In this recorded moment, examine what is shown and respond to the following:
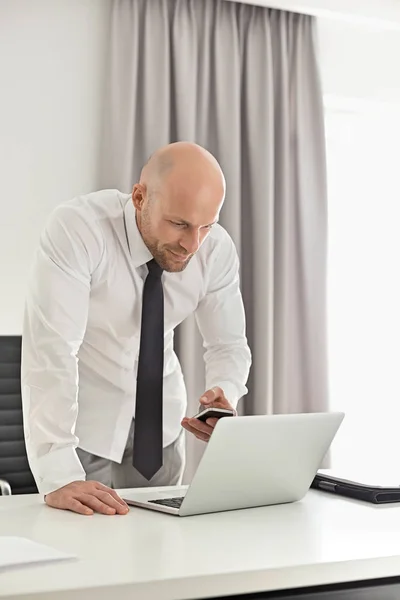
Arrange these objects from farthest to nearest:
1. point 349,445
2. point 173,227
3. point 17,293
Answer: point 349,445 < point 17,293 < point 173,227

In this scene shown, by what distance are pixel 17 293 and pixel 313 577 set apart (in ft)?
7.81

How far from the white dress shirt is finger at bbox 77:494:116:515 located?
0.25ft

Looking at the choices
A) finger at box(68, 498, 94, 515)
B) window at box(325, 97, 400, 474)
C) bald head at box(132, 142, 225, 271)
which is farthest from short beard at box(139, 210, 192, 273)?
window at box(325, 97, 400, 474)

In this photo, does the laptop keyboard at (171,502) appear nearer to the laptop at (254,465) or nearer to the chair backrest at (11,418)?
the laptop at (254,465)

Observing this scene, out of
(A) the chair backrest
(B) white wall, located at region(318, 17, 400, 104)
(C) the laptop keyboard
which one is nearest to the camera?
(C) the laptop keyboard

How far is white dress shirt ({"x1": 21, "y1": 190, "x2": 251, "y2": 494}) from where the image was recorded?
178 cm

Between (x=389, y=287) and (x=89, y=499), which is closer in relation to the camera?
(x=89, y=499)

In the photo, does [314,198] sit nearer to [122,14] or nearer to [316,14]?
[316,14]

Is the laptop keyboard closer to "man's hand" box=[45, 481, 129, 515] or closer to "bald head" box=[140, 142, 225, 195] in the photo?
"man's hand" box=[45, 481, 129, 515]

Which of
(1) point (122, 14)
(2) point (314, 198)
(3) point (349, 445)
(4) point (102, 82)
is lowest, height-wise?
(3) point (349, 445)

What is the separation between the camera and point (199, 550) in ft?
4.31

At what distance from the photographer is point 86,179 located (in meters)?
3.53

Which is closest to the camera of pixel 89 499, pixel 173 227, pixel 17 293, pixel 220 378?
pixel 89 499

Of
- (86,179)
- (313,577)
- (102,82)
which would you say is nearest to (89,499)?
(313,577)
